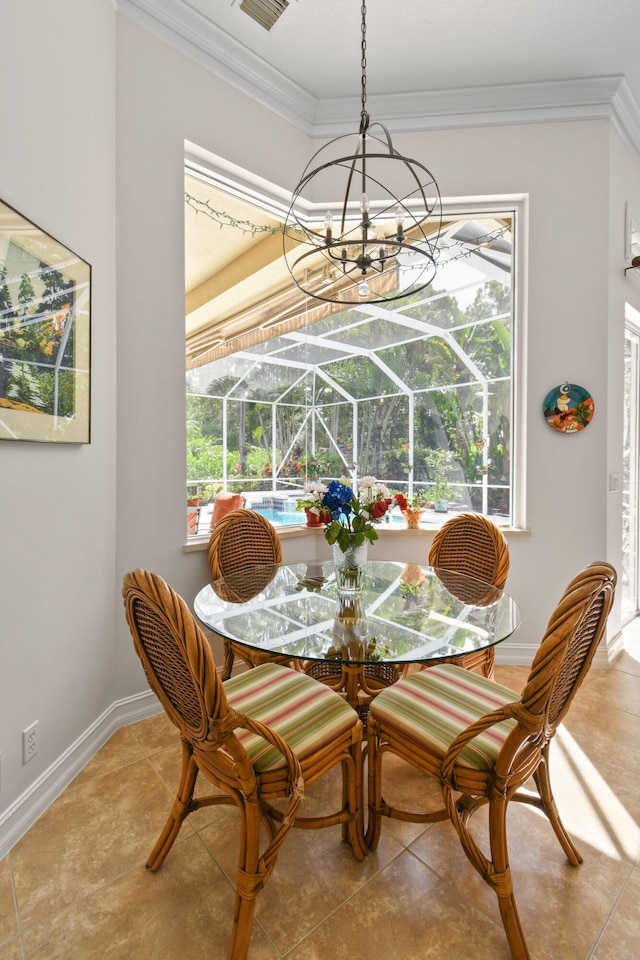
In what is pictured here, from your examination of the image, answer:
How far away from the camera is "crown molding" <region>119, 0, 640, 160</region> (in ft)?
8.89

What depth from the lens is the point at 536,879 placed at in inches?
57.0

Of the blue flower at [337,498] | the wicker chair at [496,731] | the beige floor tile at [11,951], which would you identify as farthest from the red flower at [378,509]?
the beige floor tile at [11,951]

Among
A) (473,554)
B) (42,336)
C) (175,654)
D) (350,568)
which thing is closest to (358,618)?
(350,568)

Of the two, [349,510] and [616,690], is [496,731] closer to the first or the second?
[349,510]

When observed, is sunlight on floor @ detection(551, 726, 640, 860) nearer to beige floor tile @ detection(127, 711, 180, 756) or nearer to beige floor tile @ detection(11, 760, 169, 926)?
beige floor tile @ detection(11, 760, 169, 926)

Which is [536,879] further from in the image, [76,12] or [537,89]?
[537,89]

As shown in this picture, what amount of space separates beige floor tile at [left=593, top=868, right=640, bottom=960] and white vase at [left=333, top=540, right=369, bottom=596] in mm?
1182

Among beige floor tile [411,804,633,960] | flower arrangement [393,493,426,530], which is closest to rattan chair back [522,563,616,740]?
beige floor tile [411,804,633,960]

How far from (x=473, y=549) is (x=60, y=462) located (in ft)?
6.25

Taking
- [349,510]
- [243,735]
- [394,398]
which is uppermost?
[394,398]

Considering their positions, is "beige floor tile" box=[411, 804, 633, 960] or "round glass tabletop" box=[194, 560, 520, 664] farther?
"round glass tabletop" box=[194, 560, 520, 664]

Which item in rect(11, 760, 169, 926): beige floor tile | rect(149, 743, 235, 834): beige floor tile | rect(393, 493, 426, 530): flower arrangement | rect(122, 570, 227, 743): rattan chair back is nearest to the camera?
rect(122, 570, 227, 743): rattan chair back

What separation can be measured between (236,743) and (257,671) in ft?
2.00

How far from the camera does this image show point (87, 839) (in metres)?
1.60
